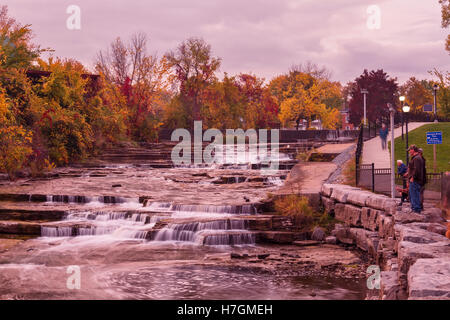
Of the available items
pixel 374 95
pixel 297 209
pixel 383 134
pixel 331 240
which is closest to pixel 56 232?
pixel 297 209

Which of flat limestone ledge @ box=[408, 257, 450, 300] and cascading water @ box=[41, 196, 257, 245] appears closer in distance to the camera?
flat limestone ledge @ box=[408, 257, 450, 300]

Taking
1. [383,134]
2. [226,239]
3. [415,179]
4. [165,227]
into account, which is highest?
[383,134]

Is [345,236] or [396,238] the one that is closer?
[396,238]

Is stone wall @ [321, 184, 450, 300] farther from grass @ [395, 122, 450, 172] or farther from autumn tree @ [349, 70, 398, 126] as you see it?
autumn tree @ [349, 70, 398, 126]

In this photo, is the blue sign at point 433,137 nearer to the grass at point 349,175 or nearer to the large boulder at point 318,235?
the grass at point 349,175

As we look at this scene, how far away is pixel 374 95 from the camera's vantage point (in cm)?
5206

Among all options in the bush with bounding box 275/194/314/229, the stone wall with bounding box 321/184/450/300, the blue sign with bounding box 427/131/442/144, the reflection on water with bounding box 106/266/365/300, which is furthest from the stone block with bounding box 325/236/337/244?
the blue sign with bounding box 427/131/442/144

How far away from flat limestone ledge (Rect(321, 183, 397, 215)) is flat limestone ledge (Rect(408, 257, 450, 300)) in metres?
4.60

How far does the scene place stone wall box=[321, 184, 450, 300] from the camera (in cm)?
639

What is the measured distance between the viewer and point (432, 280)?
6105 mm

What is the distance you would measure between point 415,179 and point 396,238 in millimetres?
1915

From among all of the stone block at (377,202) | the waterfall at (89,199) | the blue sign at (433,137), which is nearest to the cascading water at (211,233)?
the stone block at (377,202)

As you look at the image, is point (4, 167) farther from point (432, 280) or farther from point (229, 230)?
point (432, 280)

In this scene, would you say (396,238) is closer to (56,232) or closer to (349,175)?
(349,175)
